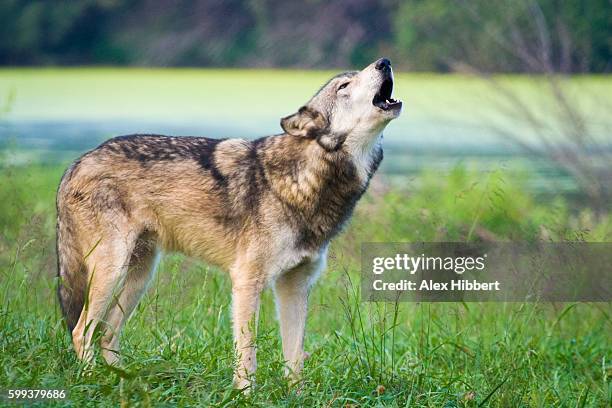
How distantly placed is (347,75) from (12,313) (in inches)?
76.7

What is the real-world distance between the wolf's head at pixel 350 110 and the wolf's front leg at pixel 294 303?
1.96ft

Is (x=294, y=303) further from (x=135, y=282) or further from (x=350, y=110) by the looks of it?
(x=350, y=110)

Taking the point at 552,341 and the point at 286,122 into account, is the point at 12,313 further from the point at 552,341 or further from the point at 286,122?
the point at 552,341

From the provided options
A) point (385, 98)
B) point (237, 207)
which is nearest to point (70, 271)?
point (237, 207)

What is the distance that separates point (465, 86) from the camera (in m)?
10.8

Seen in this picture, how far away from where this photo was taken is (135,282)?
14.4 feet

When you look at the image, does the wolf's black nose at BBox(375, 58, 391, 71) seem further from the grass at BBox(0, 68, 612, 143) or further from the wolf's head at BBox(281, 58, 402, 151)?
the grass at BBox(0, 68, 612, 143)

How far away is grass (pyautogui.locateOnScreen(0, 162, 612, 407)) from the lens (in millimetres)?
3701

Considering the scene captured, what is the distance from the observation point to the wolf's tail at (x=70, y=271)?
13.8 ft

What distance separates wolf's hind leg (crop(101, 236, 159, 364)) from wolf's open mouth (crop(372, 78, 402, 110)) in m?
1.28

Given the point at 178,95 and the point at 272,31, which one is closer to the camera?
the point at 272,31

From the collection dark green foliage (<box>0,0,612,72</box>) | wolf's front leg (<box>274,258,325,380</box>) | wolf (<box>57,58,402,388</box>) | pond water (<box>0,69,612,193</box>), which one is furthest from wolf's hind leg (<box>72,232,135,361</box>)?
pond water (<box>0,69,612,193</box>)

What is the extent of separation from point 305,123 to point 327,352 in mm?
1187

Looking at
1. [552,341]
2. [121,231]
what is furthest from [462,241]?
[121,231]
